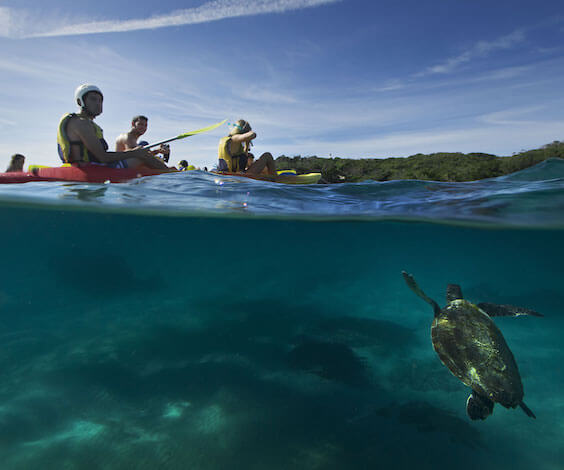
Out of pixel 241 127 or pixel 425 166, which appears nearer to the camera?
pixel 241 127

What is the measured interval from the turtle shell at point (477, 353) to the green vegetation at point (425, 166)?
2034cm

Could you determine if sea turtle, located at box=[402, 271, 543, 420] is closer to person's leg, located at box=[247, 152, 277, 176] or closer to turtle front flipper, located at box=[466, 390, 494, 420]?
turtle front flipper, located at box=[466, 390, 494, 420]

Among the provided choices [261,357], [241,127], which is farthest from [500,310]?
[241,127]

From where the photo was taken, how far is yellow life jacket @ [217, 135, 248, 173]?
880 cm

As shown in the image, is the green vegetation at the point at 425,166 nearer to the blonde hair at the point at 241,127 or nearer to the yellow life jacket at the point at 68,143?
the blonde hair at the point at 241,127

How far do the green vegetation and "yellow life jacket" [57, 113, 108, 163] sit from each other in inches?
755

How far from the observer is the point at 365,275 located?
90.4ft

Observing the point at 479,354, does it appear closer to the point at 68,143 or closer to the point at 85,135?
the point at 85,135

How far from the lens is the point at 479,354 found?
438cm

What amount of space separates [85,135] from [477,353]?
7.88m

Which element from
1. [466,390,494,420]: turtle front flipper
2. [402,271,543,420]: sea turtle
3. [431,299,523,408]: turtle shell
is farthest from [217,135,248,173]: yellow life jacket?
[466,390,494,420]: turtle front flipper

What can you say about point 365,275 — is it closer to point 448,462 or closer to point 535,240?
point 535,240

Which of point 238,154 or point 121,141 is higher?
point 121,141

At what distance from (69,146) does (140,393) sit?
502cm
